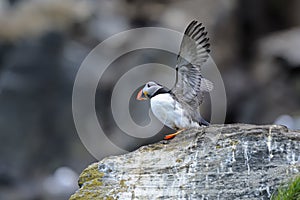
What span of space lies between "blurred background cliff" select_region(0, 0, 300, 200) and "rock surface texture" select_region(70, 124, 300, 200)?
8002 millimetres

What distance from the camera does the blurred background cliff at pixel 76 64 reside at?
51.1 feet

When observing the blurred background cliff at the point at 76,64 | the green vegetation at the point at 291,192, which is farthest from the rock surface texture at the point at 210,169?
the blurred background cliff at the point at 76,64

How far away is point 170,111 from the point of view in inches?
254

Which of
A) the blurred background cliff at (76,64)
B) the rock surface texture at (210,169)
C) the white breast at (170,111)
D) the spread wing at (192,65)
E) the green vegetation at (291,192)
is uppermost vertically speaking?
the blurred background cliff at (76,64)

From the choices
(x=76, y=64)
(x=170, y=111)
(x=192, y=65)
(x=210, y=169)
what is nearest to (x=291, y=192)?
(x=210, y=169)

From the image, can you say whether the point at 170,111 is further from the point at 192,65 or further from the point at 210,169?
the point at 210,169

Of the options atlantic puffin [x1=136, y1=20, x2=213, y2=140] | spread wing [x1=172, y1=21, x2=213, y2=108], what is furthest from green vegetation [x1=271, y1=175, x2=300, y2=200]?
spread wing [x1=172, y1=21, x2=213, y2=108]

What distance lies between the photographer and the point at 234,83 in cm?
1758

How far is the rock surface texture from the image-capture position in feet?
17.5

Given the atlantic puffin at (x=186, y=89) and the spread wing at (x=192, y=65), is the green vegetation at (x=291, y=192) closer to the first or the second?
the atlantic puffin at (x=186, y=89)

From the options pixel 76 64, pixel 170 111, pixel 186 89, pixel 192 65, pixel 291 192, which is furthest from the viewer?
pixel 76 64

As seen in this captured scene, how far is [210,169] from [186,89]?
4.73 feet

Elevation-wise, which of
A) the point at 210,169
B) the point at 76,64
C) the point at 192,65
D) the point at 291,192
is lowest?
the point at 291,192

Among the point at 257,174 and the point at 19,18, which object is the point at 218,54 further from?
the point at 257,174
